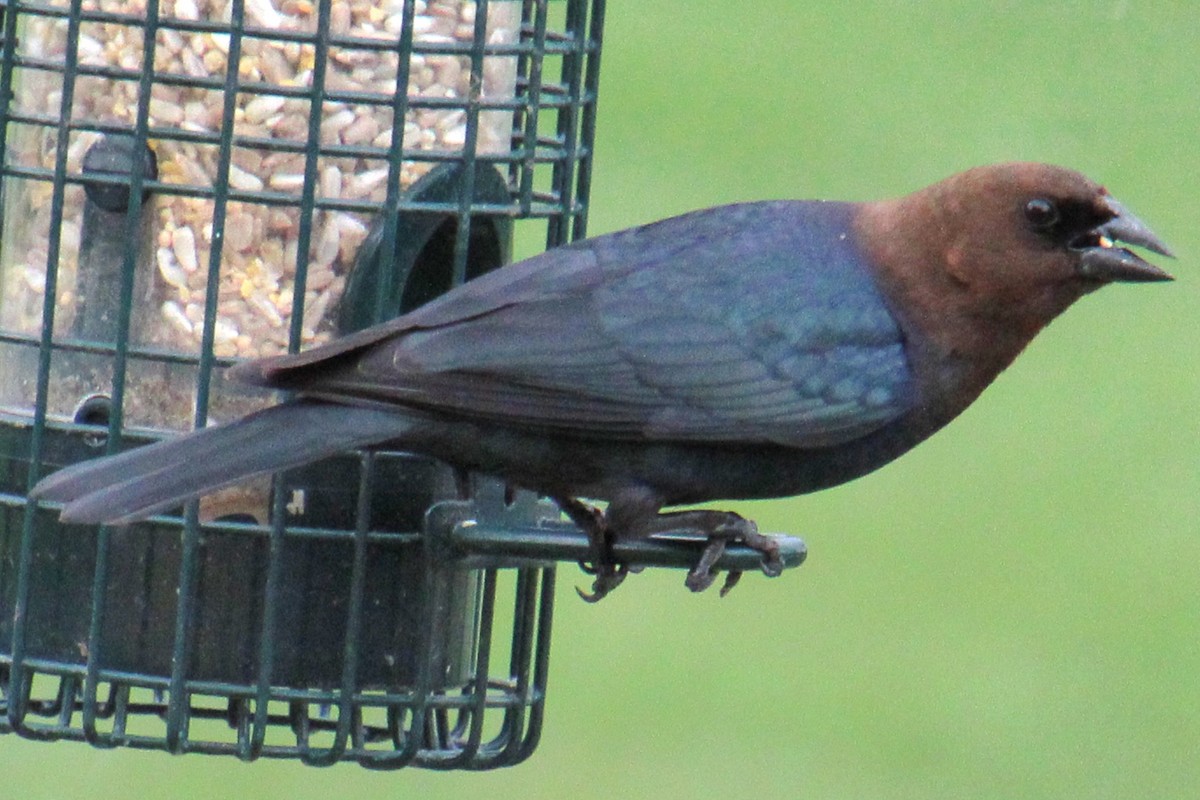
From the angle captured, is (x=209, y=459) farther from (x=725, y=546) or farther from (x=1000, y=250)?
(x=1000, y=250)

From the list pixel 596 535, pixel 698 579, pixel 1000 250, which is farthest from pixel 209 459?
pixel 1000 250

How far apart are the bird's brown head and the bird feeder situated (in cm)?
65

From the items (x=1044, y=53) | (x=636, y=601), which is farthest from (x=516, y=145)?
(x=1044, y=53)

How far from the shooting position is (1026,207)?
577 centimetres

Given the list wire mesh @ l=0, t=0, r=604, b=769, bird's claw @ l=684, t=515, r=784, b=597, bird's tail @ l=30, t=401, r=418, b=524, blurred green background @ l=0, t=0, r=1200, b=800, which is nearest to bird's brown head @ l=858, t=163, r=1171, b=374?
bird's claw @ l=684, t=515, r=784, b=597

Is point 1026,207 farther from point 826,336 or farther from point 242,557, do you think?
point 242,557

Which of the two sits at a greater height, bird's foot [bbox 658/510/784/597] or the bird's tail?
the bird's tail

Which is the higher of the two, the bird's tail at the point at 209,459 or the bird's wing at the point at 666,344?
the bird's wing at the point at 666,344

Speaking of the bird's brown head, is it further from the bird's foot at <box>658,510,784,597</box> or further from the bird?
the bird's foot at <box>658,510,784,597</box>

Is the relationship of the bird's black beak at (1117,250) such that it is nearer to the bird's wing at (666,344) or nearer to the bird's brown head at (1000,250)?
the bird's brown head at (1000,250)

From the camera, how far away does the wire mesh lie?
220 inches

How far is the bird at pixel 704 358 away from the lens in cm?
534

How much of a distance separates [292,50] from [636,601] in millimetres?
4620

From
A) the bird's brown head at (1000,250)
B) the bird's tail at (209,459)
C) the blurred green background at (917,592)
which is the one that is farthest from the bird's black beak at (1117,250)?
the blurred green background at (917,592)
